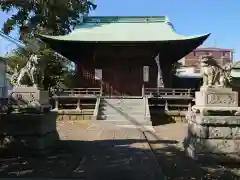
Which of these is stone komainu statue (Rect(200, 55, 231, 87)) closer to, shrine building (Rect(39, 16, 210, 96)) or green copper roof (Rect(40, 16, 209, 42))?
green copper roof (Rect(40, 16, 209, 42))

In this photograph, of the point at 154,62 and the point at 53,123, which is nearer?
the point at 53,123

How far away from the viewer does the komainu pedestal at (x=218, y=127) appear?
8.49 metres

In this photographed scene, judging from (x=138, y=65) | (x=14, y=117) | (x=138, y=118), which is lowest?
(x=138, y=118)

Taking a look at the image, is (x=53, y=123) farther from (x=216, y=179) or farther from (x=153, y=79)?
(x=153, y=79)

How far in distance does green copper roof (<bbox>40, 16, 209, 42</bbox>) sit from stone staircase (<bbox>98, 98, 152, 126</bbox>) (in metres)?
5.36

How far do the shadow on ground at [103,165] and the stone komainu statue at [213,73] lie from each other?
2131 mm

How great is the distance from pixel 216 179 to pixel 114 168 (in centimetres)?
220

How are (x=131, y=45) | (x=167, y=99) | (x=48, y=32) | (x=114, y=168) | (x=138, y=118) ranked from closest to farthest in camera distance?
(x=114, y=168)
(x=138, y=118)
(x=167, y=99)
(x=131, y=45)
(x=48, y=32)

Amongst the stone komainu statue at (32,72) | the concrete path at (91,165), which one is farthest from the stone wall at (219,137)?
the stone komainu statue at (32,72)

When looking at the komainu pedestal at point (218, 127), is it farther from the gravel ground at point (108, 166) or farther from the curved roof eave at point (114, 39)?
the curved roof eave at point (114, 39)

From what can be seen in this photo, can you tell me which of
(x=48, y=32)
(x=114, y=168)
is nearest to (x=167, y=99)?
(x=48, y=32)

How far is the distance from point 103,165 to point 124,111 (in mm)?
15136

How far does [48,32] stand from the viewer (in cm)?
3412

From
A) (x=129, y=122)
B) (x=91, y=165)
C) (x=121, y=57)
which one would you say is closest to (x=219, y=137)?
(x=91, y=165)
